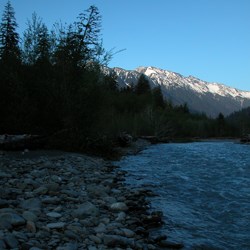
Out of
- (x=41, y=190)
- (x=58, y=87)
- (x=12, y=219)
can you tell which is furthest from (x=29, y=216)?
(x=58, y=87)

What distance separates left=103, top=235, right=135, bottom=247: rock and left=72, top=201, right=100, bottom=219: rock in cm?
107

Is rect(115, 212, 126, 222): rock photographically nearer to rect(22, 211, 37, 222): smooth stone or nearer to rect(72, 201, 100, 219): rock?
rect(72, 201, 100, 219): rock

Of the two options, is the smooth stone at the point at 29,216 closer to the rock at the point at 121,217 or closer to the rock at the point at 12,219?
the rock at the point at 12,219

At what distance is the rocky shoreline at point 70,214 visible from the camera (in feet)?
15.9

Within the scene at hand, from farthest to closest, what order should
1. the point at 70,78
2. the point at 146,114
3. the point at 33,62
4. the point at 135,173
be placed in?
the point at 146,114 < the point at 33,62 < the point at 70,78 < the point at 135,173

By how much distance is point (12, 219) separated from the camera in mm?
5027

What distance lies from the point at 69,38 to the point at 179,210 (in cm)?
1374

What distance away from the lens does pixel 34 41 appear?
63.9 ft

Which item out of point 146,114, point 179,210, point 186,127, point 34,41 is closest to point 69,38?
point 34,41

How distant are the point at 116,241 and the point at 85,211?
4.54 ft

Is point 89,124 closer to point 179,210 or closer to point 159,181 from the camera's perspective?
point 159,181

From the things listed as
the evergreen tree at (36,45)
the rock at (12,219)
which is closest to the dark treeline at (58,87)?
the evergreen tree at (36,45)

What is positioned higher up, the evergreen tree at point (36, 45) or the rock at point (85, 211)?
the evergreen tree at point (36, 45)

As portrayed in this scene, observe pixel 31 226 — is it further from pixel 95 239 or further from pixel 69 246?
pixel 95 239
